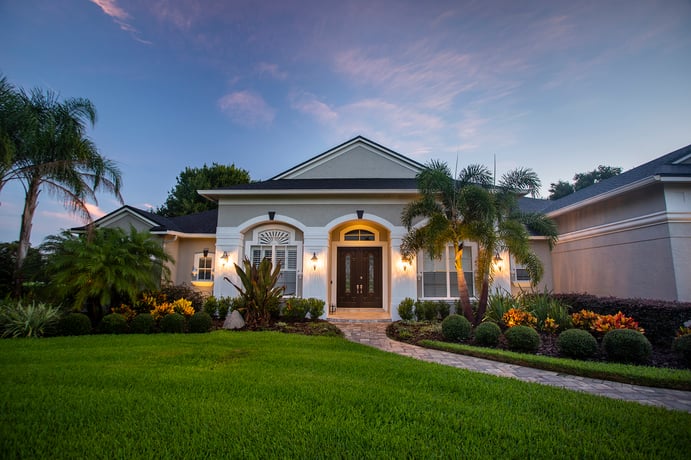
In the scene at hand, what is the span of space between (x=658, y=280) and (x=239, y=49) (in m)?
16.6

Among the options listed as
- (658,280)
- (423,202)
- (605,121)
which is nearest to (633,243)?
(658,280)

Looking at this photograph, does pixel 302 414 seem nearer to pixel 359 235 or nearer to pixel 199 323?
pixel 199 323

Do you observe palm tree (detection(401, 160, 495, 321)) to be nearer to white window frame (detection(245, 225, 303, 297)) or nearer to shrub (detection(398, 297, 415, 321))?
shrub (detection(398, 297, 415, 321))

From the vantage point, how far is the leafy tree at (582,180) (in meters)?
31.6

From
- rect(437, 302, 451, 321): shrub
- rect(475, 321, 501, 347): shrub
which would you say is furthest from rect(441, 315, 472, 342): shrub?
rect(437, 302, 451, 321): shrub

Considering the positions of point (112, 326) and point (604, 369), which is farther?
point (112, 326)

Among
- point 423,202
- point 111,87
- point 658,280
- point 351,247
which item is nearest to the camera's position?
point 658,280

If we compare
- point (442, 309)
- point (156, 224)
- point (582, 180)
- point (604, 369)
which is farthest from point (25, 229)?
point (582, 180)

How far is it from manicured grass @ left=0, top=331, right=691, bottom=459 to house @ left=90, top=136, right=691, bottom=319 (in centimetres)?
661

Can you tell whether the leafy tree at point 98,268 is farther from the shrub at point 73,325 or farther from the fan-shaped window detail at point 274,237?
the fan-shaped window detail at point 274,237

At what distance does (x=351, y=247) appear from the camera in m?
13.5

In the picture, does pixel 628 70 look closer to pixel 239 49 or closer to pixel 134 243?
pixel 239 49

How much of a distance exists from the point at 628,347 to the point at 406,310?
5906mm

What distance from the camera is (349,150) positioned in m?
14.0
